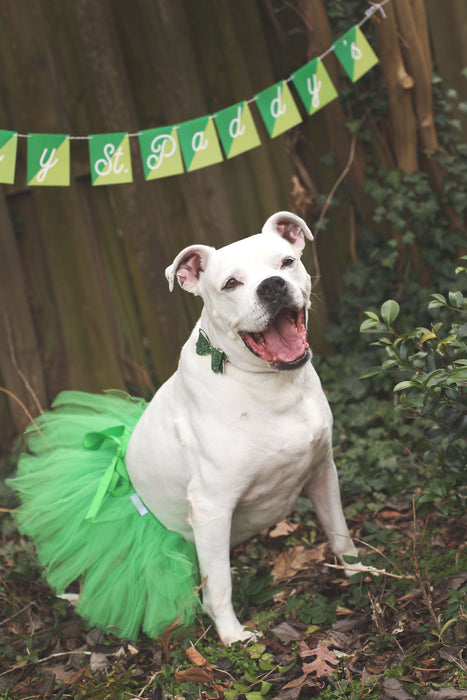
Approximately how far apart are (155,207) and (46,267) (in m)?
0.84

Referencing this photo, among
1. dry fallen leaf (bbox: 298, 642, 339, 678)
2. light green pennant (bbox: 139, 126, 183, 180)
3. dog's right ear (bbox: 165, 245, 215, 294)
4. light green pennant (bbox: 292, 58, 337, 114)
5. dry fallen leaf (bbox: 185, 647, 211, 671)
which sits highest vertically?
light green pennant (bbox: 292, 58, 337, 114)

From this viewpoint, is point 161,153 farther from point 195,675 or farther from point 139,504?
point 195,675

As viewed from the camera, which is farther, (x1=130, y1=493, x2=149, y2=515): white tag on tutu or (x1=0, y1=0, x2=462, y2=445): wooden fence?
(x1=0, y1=0, x2=462, y2=445): wooden fence

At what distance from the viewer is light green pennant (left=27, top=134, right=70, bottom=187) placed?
3.59m

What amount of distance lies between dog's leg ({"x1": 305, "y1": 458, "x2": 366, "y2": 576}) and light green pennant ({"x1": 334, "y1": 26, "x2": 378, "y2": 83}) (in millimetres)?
1981

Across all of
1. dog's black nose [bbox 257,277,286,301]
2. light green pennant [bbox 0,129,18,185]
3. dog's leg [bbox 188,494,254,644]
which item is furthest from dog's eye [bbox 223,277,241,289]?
light green pennant [bbox 0,129,18,185]

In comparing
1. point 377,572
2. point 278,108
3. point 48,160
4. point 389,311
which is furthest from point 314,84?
point 377,572

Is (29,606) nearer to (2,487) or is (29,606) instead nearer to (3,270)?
(2,487)

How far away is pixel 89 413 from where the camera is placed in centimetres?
381

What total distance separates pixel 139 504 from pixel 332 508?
846mm

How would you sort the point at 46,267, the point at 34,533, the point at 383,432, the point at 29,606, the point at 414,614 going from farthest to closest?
the point at 46,267
the point at 383,432
the point at 29,606
the point at 34,533
the point at 414,614

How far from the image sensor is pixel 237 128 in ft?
12.4

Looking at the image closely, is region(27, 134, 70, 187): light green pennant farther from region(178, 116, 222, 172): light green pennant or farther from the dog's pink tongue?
the dog's pink tongue

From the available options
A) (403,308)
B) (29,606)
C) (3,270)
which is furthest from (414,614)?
(3,270)
